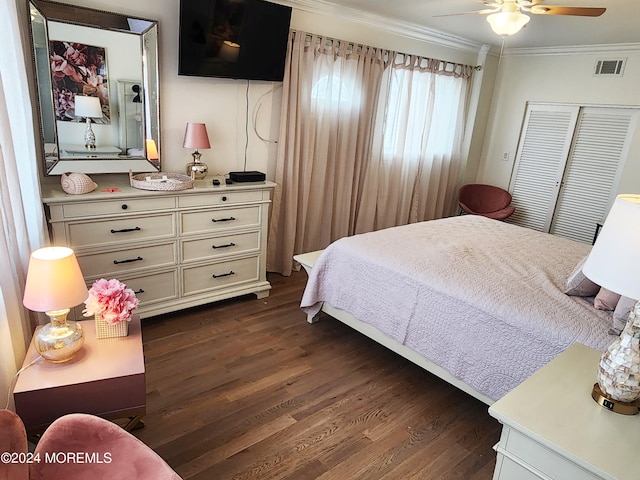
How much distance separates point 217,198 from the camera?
3.12 meters

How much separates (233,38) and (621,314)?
9.79 ft

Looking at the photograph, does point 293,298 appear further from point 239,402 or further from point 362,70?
point 362,70

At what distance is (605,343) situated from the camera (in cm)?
183

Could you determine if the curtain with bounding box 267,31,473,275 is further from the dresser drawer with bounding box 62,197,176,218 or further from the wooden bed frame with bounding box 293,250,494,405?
the dresser drawer with bounding box 62,197,176,218

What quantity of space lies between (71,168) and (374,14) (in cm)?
292

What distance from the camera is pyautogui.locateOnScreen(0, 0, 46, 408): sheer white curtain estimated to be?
1.64m

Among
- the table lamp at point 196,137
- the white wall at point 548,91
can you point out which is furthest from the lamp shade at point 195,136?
the white wall at point 548,91

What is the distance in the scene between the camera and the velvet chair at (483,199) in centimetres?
519

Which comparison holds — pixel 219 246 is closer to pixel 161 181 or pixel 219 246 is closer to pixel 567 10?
pixel 161 181

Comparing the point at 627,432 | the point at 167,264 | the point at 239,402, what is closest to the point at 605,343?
the point at 627,432

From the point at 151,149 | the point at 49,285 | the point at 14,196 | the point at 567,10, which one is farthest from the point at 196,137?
the point at 567,10

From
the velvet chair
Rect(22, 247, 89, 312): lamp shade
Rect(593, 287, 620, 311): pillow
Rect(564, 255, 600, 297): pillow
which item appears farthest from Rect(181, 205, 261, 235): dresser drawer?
the velvet chair

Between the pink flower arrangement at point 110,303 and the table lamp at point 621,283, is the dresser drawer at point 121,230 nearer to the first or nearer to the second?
the pink flower arrangement at point 110,303

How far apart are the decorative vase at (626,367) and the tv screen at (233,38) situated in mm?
2953
